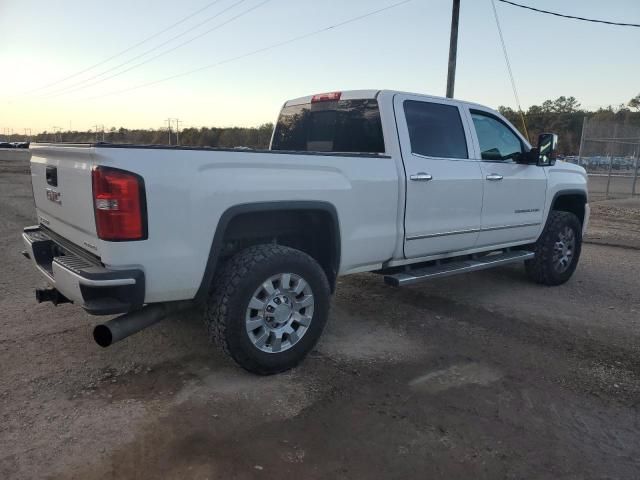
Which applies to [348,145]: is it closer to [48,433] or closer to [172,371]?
[172,371]

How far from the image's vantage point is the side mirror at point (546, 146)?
5387 millimetres

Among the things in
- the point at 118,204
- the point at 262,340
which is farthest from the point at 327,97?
the point at 118,204

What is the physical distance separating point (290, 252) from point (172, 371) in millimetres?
1226

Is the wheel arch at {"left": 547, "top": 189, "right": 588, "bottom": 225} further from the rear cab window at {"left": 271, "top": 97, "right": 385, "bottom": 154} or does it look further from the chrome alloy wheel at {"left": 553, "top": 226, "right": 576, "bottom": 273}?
the rear cab window at {"left": 271, "top": 97, "right": 385, "bottom": 154}

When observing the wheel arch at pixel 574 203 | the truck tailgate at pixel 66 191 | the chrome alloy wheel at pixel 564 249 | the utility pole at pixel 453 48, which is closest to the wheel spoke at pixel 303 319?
the truck tailgate at pixel 66 191

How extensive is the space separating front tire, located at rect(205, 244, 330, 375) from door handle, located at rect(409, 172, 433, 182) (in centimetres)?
122

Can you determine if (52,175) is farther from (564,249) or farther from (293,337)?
(564,249)

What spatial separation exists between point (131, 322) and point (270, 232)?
1155mm

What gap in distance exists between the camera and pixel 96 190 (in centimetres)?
285

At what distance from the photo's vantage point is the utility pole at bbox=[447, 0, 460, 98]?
14.3 meters

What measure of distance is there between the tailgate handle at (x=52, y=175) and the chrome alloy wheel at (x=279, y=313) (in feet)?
5.13

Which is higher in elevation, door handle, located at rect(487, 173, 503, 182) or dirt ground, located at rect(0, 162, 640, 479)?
door handle, located at rect(487, 173, 503, 182)

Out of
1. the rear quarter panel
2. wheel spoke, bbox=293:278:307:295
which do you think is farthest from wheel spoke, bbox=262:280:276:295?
the rear quarter panel

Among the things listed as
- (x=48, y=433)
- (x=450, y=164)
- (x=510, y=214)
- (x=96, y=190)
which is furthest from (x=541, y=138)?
(x=48, y=433)
